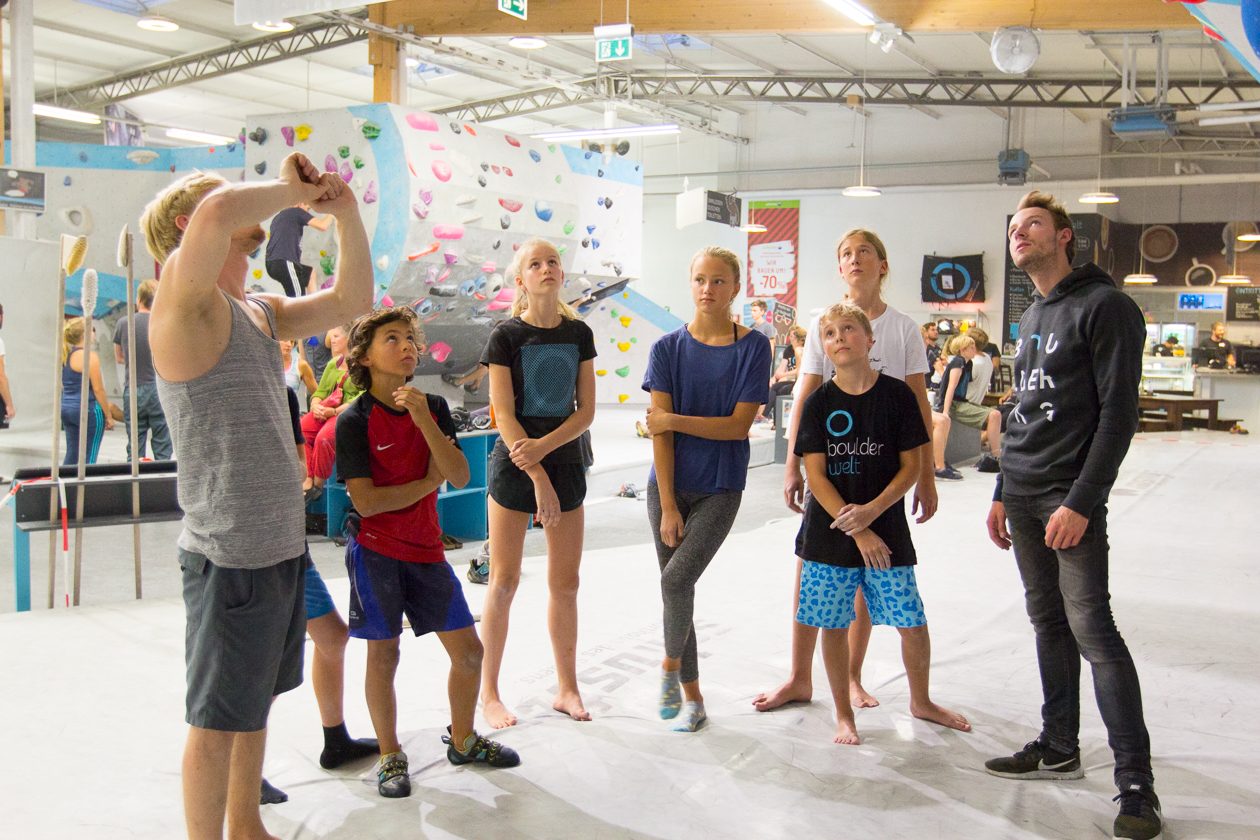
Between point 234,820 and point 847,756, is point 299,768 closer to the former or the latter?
point 234,820

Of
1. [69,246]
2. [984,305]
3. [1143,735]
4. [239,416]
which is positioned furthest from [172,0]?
[984,305]

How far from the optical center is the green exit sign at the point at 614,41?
8.08 m

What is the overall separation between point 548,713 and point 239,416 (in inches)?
63.5

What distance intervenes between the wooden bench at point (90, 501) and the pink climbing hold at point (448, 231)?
4877mm

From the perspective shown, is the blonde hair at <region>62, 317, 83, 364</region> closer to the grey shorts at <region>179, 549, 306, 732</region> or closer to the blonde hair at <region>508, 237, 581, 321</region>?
the blonde hair at <region>508, 237, 581, 321</region>

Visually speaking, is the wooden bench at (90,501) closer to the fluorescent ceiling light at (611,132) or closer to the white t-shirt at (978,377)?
the white t-shirt at (978,377)

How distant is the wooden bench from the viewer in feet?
14.0

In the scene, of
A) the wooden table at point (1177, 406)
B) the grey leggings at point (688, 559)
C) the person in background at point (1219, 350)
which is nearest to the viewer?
the grey leggings at point (688, 559)

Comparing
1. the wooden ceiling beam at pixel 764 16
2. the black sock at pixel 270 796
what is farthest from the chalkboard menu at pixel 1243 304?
the black sock at pixel 270 796

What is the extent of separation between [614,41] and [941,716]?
6504 mm

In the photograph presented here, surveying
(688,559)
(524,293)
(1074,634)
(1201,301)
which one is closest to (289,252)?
(524,293)

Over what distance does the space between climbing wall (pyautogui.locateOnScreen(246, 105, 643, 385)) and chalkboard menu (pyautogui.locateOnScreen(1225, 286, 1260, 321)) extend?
472 inches

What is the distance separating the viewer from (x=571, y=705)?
3.14m

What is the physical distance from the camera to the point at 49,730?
2.96 m
